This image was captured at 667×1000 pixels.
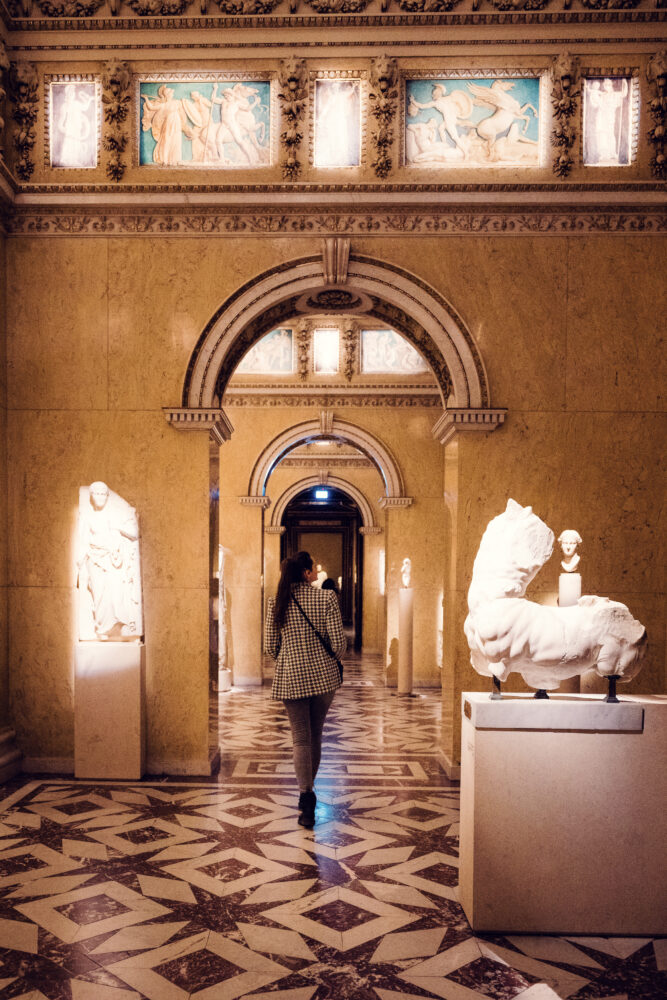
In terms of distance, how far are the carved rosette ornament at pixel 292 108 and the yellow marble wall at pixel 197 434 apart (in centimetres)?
68

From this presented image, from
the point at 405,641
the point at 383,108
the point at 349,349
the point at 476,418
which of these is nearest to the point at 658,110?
the point at 383,108

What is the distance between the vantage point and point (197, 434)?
6.98 meters

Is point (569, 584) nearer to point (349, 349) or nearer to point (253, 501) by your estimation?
point (349, 349)

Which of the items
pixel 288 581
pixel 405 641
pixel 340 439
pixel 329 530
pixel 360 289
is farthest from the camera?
pixel 329 530

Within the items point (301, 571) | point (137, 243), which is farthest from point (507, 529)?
point (137, 243)

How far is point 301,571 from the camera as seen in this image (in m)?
5.41

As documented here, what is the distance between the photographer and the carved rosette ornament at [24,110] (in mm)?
6887

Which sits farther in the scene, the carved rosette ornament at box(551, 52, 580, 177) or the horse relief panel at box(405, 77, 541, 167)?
the horse relief panel at box(405, 77, 541, 167)

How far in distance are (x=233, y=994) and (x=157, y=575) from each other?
13.3 ft

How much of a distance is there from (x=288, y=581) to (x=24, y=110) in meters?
5.03

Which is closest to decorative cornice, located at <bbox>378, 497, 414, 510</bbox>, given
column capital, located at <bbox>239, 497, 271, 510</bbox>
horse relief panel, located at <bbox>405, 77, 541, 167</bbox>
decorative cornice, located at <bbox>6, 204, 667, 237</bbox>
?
column capital, located at <bbox>239, 497, 271, 510</bbox>

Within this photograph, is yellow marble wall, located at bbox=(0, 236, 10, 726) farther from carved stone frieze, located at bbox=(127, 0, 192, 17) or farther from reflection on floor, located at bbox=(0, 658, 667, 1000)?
carved stone frieze, located at bbox=(127, 0, 192, 17)

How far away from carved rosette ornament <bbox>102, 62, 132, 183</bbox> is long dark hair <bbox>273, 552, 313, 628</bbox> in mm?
4029

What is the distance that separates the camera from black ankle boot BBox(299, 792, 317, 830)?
5508mm
